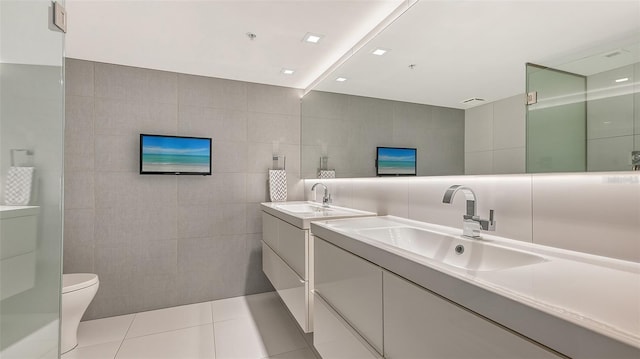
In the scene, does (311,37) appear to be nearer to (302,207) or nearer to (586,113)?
(302,207)

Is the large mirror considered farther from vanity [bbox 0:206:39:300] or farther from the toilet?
the toilet

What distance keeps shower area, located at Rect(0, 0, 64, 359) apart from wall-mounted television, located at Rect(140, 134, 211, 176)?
69.0 inches

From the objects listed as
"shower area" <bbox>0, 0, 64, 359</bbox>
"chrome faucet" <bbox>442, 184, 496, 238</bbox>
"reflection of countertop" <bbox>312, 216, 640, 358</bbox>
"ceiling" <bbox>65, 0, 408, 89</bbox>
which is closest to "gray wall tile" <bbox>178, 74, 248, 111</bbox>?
"ceiling" <bbox>65, 0, 408, 89</bbox>

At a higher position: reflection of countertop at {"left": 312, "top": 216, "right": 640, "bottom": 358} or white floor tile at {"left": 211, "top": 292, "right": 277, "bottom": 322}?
reflection of countertop at {"left": 312, "top": 216, "right": 640, "bottom": 358}

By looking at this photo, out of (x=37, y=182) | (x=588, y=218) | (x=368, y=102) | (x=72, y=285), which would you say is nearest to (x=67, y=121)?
(x=72, y=285)

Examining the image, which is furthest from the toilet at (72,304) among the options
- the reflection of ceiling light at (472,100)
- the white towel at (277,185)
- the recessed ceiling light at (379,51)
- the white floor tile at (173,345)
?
the reflection of ceiling light at (472,100)

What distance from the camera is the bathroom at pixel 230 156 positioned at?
89 centimetres

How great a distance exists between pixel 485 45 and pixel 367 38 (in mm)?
912

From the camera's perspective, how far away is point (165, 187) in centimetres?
275

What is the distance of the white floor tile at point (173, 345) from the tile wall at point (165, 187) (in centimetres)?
53

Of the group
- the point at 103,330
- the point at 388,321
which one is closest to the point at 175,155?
the point at 103,330

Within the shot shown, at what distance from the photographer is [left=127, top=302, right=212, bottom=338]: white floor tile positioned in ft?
7.73

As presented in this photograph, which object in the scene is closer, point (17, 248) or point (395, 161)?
point (17, 248)

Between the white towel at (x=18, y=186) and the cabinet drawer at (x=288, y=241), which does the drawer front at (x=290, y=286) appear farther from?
the white towel at (x=18, y=186)
